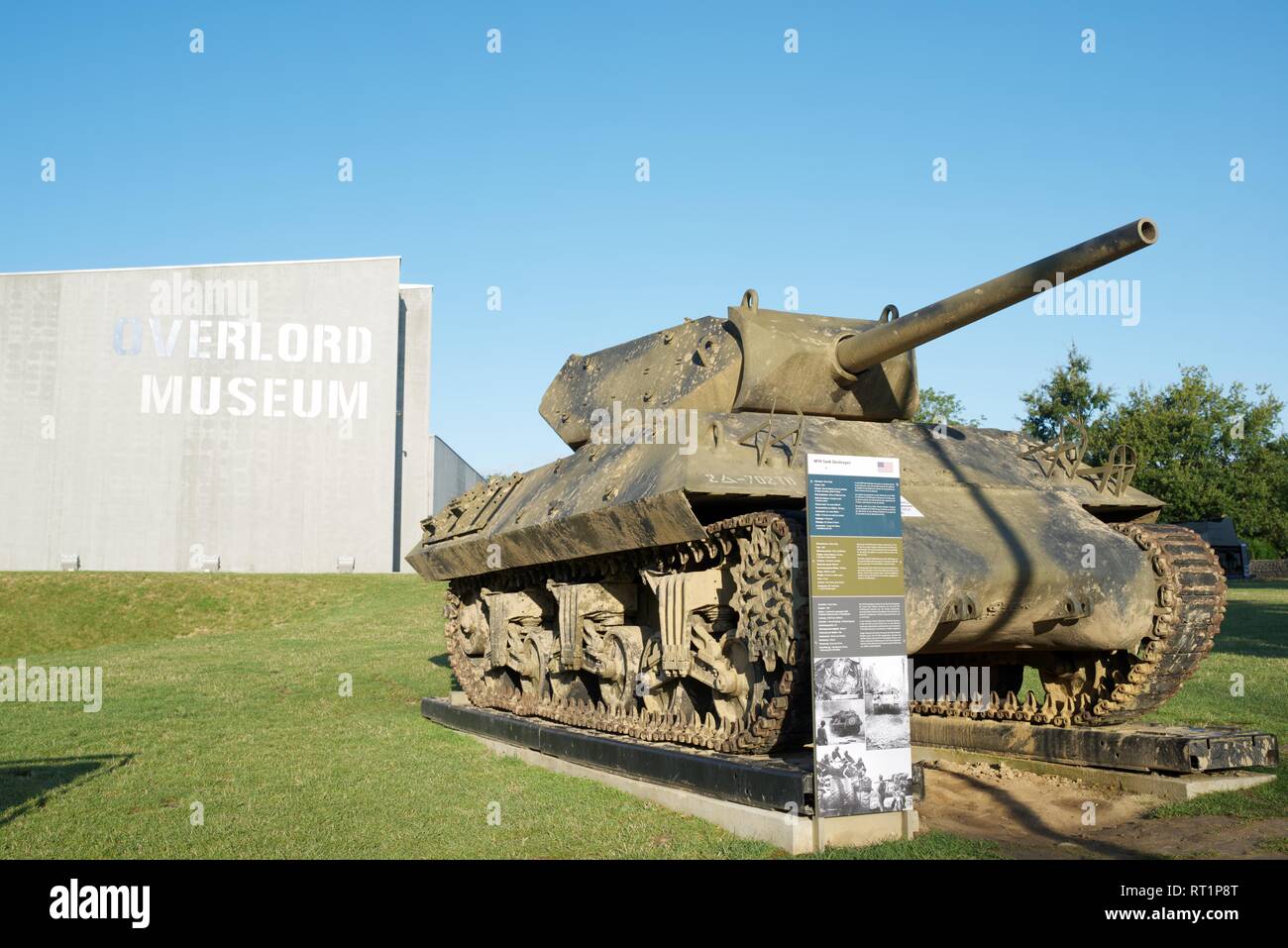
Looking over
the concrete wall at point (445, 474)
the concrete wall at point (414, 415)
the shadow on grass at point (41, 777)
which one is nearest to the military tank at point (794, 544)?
the shadow on grass at point (41, 777)

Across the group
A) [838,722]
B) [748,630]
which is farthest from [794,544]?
[838,722]

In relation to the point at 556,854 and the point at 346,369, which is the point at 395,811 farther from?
the point at 346,369

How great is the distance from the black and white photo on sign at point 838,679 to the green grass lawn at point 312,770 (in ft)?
3.07

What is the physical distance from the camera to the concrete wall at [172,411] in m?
36.8

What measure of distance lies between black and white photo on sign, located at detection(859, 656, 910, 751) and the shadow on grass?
19.4ft

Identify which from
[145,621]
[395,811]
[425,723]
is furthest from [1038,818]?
[145,621]

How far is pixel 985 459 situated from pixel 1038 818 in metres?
3.22

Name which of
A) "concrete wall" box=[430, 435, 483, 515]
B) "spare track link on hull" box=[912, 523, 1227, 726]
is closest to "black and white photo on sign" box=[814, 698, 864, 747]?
"spare track link on hull" box=[912, 523, 1227, 726]

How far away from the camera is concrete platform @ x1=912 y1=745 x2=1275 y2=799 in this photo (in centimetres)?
852

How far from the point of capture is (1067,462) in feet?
34.1

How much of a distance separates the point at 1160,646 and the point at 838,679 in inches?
146

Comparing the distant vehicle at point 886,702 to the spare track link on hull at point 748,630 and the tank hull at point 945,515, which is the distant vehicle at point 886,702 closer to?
the spare track link on hull at point 748,630
